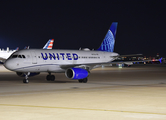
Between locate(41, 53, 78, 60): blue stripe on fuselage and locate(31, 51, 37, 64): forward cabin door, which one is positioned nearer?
locate(31, 51, 37, 64): forward cabin door

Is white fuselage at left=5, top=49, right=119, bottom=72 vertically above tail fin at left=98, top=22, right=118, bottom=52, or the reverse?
tail fin at left=98, top=22, right=118, bottom=52

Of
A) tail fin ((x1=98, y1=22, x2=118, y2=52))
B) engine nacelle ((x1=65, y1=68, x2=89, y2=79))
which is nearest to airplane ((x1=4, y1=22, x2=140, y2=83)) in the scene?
engine nacelle ((x1=65, y1=68, x2=89, y2=79))

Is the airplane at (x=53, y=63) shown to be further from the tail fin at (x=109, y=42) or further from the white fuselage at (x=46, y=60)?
the tail fin at (x=109, y=42)

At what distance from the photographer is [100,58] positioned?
33.4 metres

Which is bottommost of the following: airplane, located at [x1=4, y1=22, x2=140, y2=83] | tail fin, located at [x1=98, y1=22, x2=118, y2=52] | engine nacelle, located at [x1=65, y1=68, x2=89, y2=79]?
engine nacelle, located at [x1=65, y1=68, x2=89, y2=79]

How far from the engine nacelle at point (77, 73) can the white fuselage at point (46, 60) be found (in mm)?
1329

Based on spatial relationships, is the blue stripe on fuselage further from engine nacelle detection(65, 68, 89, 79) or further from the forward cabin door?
engine nacelle detection(65, 68, 89, 79)

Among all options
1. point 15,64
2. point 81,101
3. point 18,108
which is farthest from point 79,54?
point 18,108

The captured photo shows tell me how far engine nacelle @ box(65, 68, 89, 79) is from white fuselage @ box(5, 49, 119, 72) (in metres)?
1.33

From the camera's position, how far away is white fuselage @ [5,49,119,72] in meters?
26.3

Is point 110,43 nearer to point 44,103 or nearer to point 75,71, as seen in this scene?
point 75,71

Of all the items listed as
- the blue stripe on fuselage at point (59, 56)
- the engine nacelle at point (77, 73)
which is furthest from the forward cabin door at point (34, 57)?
the engine nacelle at point (77, 73)

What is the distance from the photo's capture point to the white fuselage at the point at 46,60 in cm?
2628

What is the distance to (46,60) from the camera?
91.4 feet
